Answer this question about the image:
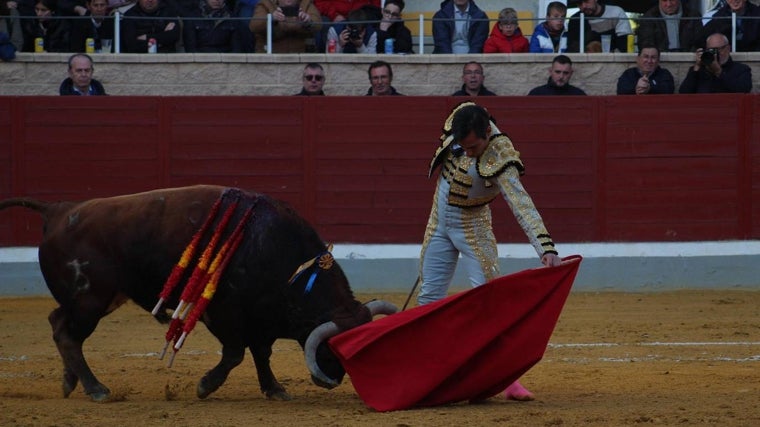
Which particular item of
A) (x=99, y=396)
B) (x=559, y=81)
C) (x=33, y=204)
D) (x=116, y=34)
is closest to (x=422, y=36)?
(x=559, y=81)

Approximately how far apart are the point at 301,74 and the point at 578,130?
87.2 inches

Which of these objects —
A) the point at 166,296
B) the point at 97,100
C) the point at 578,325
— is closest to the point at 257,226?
the point at 166,296

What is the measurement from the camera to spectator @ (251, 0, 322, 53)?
10.5m

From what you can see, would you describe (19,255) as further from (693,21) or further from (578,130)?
(693,21)

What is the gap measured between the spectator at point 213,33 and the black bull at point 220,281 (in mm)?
4836

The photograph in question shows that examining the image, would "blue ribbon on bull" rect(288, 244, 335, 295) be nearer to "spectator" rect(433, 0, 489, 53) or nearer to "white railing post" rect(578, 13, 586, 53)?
"spectator" rect(433, 0, 489, 53)

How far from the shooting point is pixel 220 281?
561 centimetres

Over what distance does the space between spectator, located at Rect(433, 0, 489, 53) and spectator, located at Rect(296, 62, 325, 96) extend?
42.3 inches

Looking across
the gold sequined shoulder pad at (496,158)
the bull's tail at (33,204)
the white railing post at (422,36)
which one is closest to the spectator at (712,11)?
the white railing post at (422,36)

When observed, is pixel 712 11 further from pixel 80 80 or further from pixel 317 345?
pixel 317 345

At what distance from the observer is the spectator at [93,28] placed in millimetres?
10500

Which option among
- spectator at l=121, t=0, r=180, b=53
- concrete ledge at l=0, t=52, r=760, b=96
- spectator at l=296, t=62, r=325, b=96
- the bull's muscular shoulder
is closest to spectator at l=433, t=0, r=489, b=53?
concrete ledge at l=0, t=52, r=760, b=96

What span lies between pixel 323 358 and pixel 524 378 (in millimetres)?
1207

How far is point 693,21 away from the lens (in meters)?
10.5
